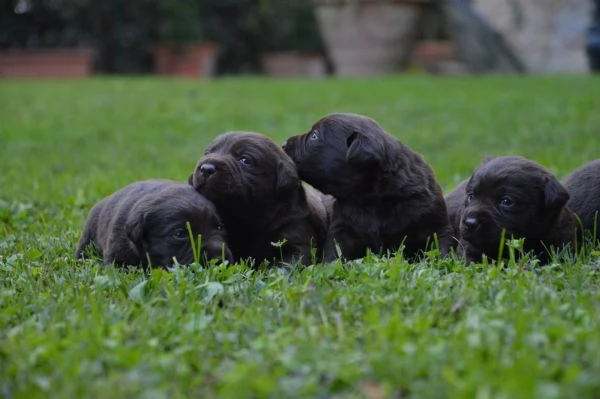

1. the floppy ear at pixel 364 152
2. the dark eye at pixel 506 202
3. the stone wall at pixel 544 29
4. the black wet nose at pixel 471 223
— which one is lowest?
the stone wall at pixel 544 29

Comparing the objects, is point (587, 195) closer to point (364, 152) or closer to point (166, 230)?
point (364, 152)

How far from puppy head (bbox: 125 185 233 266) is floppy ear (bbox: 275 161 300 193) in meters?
0.42

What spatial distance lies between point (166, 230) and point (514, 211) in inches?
71.9

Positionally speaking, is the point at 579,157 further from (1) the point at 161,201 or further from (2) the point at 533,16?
(2) the point at 533,16

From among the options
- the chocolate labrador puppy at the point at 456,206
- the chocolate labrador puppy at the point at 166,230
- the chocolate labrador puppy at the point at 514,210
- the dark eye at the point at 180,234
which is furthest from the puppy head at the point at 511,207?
the dark eye at the point at 180,234

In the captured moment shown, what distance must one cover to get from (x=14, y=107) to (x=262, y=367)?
12369 mm

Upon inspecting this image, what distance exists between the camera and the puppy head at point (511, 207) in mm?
4453

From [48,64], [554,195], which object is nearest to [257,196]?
[554,195]

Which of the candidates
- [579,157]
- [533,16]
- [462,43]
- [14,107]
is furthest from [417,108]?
[533,16]

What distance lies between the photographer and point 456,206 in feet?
17.2

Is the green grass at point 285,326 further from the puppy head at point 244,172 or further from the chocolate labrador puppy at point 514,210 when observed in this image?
the puppy head at point 244,172

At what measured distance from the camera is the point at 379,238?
4746mm

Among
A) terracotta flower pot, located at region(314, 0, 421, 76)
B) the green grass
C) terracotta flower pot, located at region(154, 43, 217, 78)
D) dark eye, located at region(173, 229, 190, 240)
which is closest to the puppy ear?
the green grass

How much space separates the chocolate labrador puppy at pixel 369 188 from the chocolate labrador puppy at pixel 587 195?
34.6 inches
